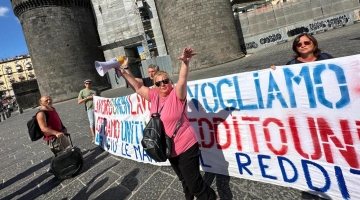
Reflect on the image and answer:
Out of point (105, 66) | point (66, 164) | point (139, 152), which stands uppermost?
point (105, 66)

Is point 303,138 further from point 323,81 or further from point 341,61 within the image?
point 341,61

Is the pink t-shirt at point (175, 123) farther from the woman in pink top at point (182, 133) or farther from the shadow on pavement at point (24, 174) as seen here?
the shadow on pavement at point (24, 174)

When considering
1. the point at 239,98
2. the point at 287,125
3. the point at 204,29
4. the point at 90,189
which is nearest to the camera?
the point at 287,125

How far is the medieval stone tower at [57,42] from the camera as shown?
23672mm

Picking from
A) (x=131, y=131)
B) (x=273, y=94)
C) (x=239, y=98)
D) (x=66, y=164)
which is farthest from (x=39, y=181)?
(x=273, y=94)

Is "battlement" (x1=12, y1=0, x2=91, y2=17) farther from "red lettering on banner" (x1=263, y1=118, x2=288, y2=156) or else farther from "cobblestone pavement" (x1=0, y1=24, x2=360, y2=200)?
"red lettering on banner" (x1=263, y1=118, x2=288, y2=156)

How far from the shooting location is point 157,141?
72.4 inches

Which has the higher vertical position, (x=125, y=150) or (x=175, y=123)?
(x=175, y=123)

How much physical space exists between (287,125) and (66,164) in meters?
3.37

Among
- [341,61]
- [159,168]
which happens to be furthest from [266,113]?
[159,168]

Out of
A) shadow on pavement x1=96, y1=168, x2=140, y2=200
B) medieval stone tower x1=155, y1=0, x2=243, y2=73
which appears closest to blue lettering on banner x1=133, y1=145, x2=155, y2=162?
shadow on pavement x1=96, y1=168, x2=140, y2=200

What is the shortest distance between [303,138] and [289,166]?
0.33 m

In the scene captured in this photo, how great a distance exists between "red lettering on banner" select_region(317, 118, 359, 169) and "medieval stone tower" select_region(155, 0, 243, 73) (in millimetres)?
18794

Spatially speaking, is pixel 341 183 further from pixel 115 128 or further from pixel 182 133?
pixel 115 128
